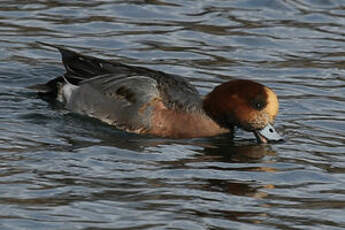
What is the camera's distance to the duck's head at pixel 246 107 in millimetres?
9945

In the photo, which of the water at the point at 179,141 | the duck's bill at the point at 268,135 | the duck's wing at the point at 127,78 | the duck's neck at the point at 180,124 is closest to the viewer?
the water at the point at 179,141

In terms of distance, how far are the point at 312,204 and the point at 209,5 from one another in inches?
268

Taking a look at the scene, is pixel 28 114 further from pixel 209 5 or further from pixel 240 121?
pixel 209 5

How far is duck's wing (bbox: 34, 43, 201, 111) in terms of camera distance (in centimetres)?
1020

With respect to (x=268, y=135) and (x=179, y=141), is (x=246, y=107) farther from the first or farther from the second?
(x=179, y=141)

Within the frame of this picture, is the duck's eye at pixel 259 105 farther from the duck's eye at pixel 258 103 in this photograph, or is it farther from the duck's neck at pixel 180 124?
the duck's neck at pixel 180 124

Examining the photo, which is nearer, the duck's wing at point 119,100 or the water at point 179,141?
the water at point 179,141

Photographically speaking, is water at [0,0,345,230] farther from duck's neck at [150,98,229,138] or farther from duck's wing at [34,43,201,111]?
duck's wing at [34,43,201,111]

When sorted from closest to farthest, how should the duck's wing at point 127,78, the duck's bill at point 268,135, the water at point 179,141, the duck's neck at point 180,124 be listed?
the water at point 179,141 → the duck's bill at point 268,135 → the duck's neck at point 180,124 → the duck's wing at point 127,78

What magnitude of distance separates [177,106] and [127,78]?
587 millimetres

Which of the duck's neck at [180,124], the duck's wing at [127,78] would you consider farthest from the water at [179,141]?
the duck's wing at [127,78]

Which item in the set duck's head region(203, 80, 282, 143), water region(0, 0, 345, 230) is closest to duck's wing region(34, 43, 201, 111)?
duck's head region(203, 80, 282, 143)

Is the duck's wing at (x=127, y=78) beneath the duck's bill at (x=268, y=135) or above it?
above

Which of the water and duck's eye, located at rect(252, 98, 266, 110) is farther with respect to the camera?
duck's eye, located at rect(252, 98, 266, 110)
